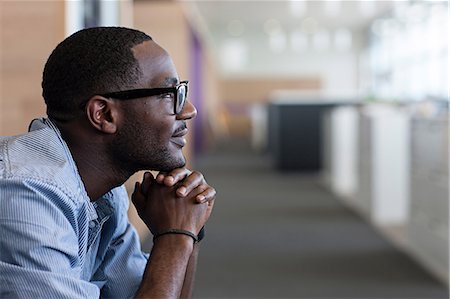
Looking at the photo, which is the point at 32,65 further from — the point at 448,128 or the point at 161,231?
the point at 448,128

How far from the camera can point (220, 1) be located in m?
18.0

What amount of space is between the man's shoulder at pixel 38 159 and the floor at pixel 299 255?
2476 mm

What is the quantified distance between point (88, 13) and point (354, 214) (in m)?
3.66

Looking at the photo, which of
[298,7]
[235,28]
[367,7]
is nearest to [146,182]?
[298,7]

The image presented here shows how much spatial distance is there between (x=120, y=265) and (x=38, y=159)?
438 millimetres

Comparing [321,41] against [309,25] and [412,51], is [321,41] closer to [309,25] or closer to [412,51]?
[309,25]

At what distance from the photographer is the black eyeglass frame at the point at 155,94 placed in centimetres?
123

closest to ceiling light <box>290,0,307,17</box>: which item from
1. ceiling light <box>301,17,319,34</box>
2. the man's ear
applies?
ceiling light <box>301,17,319,34</box>

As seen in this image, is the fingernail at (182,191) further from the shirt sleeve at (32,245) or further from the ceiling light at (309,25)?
the ceiling light at (309,25)

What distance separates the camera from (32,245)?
1032 mm

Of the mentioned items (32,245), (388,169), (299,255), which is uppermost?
(32,245)

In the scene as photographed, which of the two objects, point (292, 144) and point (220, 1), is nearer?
point (292, 144)

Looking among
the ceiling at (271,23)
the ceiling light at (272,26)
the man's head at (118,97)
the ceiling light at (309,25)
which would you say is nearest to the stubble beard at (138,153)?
the man's head at (118,97)

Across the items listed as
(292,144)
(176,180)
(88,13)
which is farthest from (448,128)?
(292,144)
